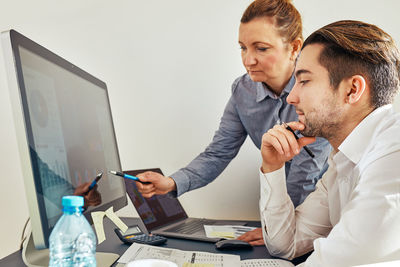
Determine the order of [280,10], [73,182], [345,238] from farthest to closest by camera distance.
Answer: [280,10] < [73,182] < [345,238]

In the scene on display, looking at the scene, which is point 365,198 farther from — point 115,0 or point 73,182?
point 115,0

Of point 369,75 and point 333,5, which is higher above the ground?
point 333,5

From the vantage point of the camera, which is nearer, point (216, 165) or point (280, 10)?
point (280, 10)

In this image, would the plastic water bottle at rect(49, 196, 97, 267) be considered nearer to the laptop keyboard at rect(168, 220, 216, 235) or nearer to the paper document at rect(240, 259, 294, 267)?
the paper document at rect(240, 259, 294, 267)

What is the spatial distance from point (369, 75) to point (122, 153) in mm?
1341

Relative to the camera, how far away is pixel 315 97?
0.99 metres

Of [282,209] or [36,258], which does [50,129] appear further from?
[282,209]

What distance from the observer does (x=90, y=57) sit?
188 centimetres

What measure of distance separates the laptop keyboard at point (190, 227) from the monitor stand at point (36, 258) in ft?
1.27

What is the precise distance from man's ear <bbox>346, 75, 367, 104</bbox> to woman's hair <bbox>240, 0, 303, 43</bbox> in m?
0.46

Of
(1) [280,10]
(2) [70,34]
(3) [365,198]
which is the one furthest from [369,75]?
(2) [70,34]

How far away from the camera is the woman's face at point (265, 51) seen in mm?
1295

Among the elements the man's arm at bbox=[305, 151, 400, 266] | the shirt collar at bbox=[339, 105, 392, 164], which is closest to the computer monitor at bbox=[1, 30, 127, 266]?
the man's arm at bbox=[305, 151, 400, 266]

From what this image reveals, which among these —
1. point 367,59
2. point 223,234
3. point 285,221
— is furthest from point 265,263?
point 367,59
